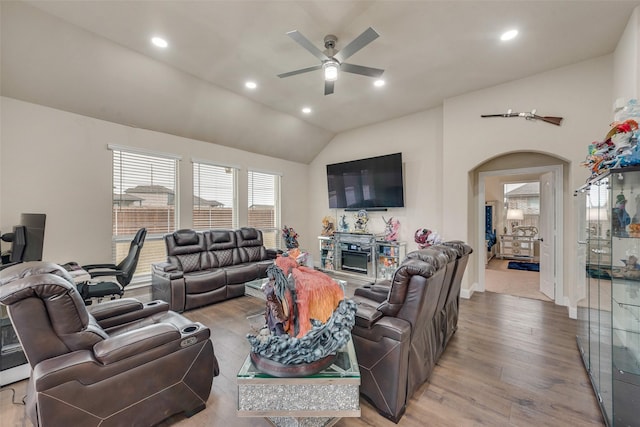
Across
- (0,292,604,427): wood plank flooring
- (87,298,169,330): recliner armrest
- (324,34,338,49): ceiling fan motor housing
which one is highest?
(324,34,338,49): ceiling fan motor housing

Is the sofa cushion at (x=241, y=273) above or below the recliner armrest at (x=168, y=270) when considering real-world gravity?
below

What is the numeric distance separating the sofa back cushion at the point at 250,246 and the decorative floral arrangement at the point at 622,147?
482 cm

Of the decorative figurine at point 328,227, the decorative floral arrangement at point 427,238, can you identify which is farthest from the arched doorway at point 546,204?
the decorative figurine at point 328,227

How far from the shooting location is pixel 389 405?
5.90 feet

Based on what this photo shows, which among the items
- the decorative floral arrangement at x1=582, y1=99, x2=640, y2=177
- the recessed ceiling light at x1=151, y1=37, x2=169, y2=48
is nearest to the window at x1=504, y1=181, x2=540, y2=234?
the decorative floral arrangement at x1=582, y1=99, x2=640, y2=177

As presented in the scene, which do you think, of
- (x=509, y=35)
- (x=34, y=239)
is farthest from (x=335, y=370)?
(x=509, y=35)

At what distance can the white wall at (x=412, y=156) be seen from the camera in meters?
5.00

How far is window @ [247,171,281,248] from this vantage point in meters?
6.08

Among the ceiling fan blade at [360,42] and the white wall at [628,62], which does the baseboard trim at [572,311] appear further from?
the ceiling fan blade at [360,42]

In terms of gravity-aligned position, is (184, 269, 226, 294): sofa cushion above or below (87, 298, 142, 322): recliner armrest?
below

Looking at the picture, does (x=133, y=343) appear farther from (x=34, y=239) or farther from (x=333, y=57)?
(x=333, y=57)

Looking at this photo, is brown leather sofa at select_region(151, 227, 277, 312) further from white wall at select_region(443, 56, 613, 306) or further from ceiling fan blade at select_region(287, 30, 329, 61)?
white wall at select_region(443, 56, 613, 306)

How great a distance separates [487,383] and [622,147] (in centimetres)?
207

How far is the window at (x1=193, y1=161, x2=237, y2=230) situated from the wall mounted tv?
7.65 ft
